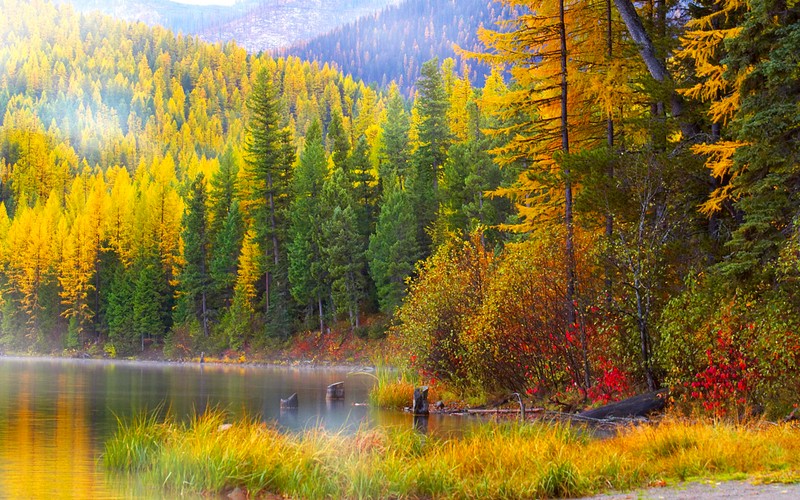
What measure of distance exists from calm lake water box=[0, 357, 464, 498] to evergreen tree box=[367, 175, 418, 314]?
13524 millimetres

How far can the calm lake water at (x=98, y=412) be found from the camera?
13.7 metres

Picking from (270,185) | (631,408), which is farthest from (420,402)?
(270,185)

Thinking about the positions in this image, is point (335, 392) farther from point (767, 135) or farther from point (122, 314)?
point (122, 314)

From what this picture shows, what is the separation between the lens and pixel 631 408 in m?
18.9

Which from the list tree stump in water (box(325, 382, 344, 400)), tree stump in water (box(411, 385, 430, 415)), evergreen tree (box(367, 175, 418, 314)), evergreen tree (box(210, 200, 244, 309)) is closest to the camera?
tree stump in water (box(411, 385, 430, 415))

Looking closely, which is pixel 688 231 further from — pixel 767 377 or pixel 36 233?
pixel 36 233

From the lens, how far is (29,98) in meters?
167

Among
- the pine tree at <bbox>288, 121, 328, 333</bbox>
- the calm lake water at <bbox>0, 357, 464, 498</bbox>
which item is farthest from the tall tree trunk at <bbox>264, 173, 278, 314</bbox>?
the calm lake water at <bbox>0, 357, 464, 498</bbox>

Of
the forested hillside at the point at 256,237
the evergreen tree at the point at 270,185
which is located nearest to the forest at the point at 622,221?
the forested hillside at the point at 256,237

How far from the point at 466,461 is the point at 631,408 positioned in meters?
8.56

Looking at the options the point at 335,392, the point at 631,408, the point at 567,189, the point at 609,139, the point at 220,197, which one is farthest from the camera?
the point at 220,197

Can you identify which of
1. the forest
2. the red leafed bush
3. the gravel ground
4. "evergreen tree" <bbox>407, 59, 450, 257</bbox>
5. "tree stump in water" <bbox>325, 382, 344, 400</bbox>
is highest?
"evergreen tree" <bbox>407, 59, 450, 257</bbox>

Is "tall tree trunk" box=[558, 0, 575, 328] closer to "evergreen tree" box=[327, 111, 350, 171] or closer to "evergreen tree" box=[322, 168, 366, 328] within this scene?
"evergreen tree" box=[322, 168, 366, 328]

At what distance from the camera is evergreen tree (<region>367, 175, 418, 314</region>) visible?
59344 millimetres
